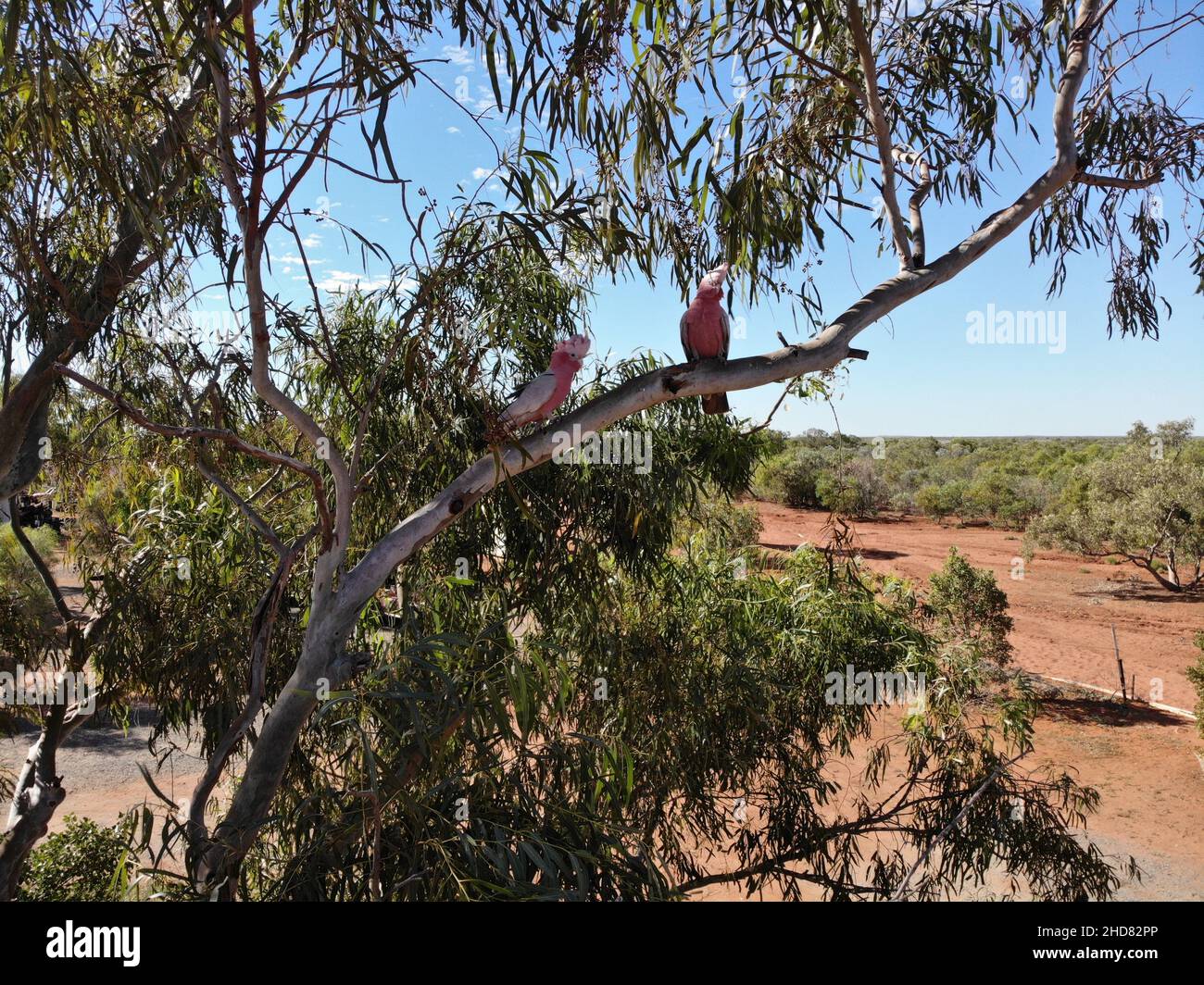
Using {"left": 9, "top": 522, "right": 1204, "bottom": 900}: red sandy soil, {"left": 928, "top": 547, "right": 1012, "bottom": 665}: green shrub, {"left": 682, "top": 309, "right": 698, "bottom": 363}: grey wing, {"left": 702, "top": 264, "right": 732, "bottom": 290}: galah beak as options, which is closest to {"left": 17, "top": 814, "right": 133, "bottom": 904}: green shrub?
{"left": 9, "top": 522, "right": 1204, "bottom": 900}: red sandy soil

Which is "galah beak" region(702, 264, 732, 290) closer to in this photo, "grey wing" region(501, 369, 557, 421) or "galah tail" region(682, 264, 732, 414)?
"galah tail" region(682, 264, 732, 414)

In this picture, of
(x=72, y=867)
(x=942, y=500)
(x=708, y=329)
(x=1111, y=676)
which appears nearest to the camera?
(x=708, y=329)

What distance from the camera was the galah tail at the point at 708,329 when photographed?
2.26 metres

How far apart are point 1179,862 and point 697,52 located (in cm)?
708

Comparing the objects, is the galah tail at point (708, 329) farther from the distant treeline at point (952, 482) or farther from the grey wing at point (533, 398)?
the distant treeline at point (952, 482)

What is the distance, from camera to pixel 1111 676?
33.4ft

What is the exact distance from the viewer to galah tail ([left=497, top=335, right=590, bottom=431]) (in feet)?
7.52

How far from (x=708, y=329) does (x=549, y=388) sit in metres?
0.52

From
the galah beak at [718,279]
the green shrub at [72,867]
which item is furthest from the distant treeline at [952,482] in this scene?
the galah beak at [718,279]

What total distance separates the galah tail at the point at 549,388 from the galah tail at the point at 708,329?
350mm

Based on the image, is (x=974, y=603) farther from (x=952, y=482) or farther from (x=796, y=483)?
(x=952, y=482)

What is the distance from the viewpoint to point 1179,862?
19.5 ft

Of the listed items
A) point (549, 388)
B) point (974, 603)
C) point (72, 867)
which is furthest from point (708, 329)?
point (974, 603)
